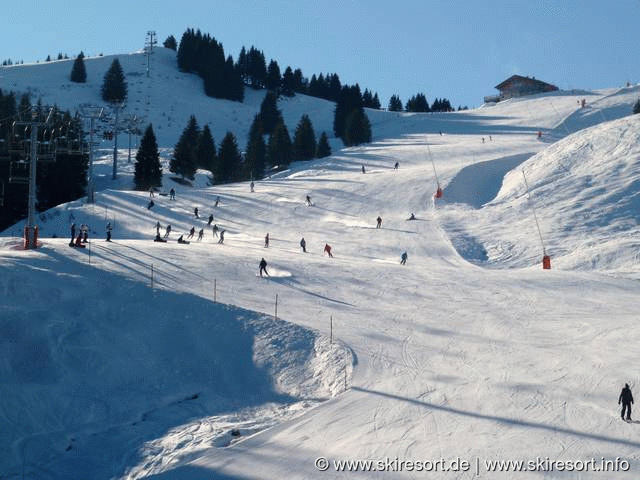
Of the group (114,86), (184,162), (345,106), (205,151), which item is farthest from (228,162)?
(114,86)

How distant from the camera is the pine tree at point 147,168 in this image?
189ft

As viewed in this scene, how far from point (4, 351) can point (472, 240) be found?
78.9ft

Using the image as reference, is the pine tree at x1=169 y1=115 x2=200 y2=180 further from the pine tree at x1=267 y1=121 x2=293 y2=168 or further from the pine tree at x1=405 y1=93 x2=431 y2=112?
the pine tree at x1=405 y1=93 x2=431 y2=112

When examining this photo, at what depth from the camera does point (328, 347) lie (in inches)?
848

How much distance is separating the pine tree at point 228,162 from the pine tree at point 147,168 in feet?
30.6

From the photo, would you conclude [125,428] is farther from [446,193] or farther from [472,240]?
[446,193]

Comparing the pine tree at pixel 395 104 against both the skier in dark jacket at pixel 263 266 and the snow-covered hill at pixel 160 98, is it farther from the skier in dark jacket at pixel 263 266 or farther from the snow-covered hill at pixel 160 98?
the skier in dark jacket at pixel 263 266

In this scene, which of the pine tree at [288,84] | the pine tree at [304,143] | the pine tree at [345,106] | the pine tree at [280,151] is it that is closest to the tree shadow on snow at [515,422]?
the pine tree at [280,151]

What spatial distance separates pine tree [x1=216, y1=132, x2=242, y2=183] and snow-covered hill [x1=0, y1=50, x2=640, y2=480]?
23787 mm

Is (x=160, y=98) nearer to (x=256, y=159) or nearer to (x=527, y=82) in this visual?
(x=256, y=159)

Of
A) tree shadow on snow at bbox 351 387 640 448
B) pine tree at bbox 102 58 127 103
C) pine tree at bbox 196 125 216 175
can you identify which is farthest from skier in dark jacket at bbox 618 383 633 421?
pine tree at bbox 102 58 127 103

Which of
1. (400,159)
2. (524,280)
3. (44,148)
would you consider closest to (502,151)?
(400,159)

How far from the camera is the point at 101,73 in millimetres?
114625

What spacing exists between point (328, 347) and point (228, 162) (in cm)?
4689
